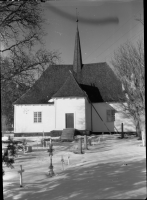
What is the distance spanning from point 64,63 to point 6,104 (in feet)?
1.66

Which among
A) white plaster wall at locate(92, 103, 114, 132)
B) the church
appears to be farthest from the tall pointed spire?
white plaster wall at locate(92, 103, 114, 132)

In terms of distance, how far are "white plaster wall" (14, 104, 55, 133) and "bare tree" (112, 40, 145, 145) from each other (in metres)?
0.69

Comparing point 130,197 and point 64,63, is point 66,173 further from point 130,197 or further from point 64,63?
point 64,63

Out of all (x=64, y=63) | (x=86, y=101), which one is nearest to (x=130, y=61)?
(x=86, y=101)

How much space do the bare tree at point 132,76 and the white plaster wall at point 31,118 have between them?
2.28 ft

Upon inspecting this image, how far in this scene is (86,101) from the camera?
192cm

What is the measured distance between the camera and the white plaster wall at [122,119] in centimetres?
197

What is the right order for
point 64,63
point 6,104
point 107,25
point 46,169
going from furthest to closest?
point 107,25 → point 64,63 → point 46,169 → point 6,104

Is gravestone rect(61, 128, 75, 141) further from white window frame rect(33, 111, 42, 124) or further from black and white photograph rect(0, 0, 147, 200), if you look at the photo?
white window frame rect(33, 111, 42, 124)

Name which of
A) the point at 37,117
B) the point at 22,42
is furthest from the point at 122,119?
the point at 22,42

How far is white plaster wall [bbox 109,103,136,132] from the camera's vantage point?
1.97 meters

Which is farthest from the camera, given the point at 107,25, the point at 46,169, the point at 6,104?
the point at 107,25

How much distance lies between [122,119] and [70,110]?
0.51 metres

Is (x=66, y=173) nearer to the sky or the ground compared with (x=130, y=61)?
nearer to the ground
